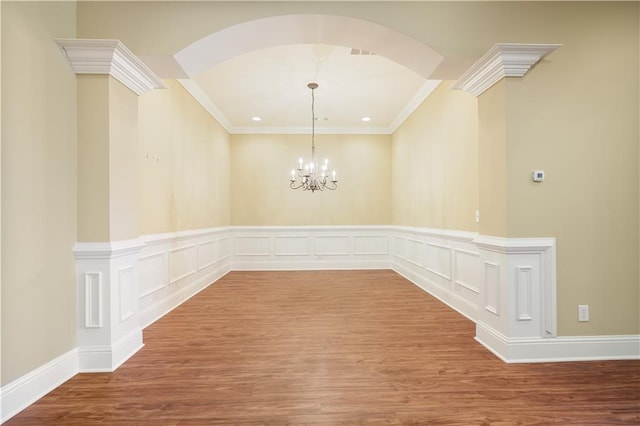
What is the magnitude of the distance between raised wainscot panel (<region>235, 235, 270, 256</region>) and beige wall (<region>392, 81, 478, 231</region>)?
9.97 ft

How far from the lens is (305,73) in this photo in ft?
14.5

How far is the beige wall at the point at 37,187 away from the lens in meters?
1.95

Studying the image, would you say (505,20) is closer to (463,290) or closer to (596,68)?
(596,68)

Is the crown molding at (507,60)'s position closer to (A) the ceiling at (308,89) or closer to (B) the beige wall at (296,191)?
(A) the ceiling at (308,89)

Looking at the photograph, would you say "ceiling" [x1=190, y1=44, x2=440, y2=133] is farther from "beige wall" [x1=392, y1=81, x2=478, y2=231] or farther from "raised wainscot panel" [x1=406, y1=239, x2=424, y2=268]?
"raised wainscot panel" [x1=406, y1=239, x2=424, y2=268]

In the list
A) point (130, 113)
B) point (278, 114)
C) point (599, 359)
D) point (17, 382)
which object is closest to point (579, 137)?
point (599, 359)

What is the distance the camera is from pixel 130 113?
2818mm

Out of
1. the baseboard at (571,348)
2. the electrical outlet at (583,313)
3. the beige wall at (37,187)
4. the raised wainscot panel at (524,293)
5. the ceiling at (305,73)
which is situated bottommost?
the baseboard at (571,348)

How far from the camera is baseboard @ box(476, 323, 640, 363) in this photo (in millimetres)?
2615

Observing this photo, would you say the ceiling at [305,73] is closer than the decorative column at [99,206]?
No

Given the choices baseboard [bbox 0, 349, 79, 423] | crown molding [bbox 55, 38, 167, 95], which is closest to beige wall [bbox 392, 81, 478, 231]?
crown molding [bbox 55, 38, 167, 95]

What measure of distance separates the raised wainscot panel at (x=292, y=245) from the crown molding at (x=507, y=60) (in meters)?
5.15

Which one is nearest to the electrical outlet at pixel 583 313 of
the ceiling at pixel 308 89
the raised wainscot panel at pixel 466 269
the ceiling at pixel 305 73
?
the raised wainscot panel at pixel 466 269

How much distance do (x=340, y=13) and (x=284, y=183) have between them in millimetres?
4931
